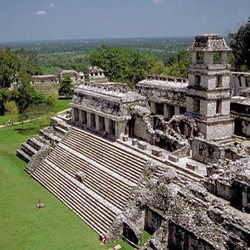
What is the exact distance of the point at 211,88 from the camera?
77.9ft

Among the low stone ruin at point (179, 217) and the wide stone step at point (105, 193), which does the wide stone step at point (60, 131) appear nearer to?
the wide stone step at point (105, 193)

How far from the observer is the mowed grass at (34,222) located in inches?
653

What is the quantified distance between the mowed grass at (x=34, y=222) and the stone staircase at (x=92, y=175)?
55 centimetres

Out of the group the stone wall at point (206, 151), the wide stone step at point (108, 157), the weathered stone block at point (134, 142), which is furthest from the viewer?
the weathered stone block at point (134, 142)

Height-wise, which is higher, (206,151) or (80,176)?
(206,151)

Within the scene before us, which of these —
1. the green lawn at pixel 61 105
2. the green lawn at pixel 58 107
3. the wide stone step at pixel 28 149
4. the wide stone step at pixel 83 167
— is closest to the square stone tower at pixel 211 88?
the wide stone step at pixel 83 167

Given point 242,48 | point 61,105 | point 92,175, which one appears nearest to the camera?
point 92,175

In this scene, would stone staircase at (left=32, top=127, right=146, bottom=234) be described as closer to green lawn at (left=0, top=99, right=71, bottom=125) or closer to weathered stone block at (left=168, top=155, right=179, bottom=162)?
weathered stone block at (left=168, top=155, right=179, bottom=162)

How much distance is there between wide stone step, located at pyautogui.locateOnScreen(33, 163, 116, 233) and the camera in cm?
1805

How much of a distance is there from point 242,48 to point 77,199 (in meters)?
31.2

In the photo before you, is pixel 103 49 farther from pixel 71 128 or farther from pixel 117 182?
pixel 117 182

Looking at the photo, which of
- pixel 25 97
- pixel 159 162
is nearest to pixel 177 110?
pixel 159 162

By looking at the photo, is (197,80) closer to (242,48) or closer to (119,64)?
(242,48)

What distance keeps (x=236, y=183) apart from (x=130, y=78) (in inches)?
1527
